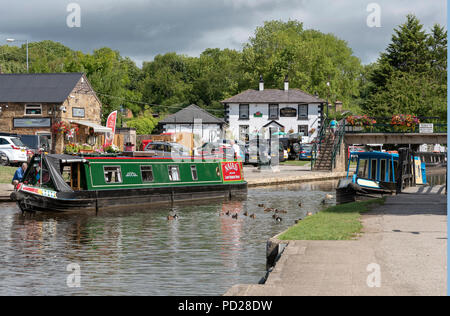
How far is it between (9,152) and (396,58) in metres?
43.2

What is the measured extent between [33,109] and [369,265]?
43.4m

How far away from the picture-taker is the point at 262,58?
275ft

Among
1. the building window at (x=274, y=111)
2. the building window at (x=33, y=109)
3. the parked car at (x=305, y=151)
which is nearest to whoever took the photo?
the building window at (x=33, y=109)

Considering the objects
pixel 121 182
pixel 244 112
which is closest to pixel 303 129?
pixel 244 112

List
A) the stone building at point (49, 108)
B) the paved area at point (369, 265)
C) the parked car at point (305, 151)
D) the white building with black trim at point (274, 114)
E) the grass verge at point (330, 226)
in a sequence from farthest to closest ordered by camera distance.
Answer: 1. the white building with black trim at point (274, 114)
2. the parked car at point (305, 151)
3. the stone building at point (49, 108)
4. the grass verge at point (330, 226)
5. the paved area at point (369, 265)

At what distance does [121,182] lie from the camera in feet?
85.6

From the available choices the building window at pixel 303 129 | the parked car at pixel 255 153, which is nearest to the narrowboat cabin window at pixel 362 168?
→ the parked car at pixel 255 153

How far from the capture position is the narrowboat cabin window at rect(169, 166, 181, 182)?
2877cm

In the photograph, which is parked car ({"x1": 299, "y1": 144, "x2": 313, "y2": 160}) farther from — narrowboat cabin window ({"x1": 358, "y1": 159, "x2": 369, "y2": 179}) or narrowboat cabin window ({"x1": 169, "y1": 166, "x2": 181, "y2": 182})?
narrowboat cabin window ({"x1": 358, "y1": 159, "x2": 369, "y2": 179})

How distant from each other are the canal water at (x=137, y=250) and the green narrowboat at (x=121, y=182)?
32.7 inches

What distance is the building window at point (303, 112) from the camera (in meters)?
68.6

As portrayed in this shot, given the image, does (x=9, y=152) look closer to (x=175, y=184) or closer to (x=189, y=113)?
(x=175, y=184)

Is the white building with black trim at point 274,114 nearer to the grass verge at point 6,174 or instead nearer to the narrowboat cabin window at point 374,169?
the grass verge at point 6,174

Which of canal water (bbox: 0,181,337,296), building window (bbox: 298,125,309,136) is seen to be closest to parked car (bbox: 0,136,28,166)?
canal water (bbox: 0,181,337,296)
